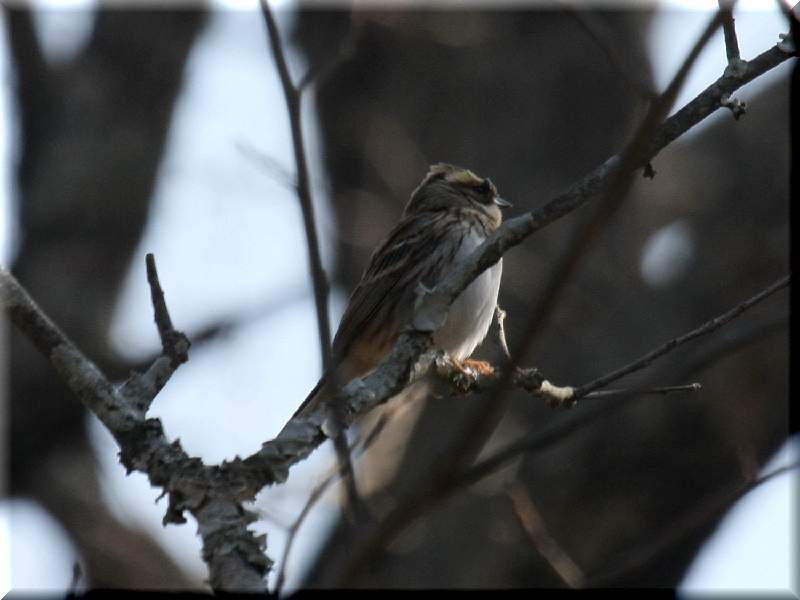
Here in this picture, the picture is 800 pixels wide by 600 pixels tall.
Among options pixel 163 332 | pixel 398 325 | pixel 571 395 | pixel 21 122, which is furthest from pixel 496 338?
pixel 21 122

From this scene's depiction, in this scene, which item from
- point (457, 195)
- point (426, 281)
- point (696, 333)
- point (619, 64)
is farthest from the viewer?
point (457, 195)

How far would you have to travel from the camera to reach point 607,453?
6.59 m

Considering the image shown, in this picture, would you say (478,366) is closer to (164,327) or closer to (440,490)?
(164,327)

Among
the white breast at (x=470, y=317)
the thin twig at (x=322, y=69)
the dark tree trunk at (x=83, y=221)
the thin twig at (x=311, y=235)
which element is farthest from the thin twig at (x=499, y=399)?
the dark tree trunk at (x=83, y=221)

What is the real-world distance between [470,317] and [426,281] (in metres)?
0.55

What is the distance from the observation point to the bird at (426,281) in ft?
15.6

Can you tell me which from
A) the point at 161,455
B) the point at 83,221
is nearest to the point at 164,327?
the point at 161,455

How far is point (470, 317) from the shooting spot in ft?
15.5

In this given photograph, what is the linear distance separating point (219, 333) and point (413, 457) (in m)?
1.45

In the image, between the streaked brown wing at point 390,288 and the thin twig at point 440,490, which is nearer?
the thin twig at point 440,490

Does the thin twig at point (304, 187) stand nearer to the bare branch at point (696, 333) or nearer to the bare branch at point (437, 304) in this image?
the bare branch at point (437, 304)

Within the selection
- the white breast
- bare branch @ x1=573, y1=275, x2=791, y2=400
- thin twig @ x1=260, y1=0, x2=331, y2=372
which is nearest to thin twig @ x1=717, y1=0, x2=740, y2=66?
bare branch @ x1=573, y1=275, x2=791, y2=400

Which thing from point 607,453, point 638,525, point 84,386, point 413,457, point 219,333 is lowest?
point 638,525

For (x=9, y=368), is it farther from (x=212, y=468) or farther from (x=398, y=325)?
(x=212, y=468)
